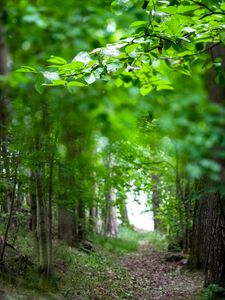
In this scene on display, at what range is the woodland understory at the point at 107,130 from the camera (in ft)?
8.06

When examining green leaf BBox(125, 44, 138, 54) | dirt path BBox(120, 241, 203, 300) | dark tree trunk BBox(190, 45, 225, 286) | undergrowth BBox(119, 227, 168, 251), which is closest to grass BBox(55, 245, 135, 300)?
dirt path BBox(120, 241, 203, 300)

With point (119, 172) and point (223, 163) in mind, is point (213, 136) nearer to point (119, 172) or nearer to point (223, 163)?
point (223, 163)

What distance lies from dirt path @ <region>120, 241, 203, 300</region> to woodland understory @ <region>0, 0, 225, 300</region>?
4 centimetres

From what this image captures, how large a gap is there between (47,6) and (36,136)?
326 centimetres

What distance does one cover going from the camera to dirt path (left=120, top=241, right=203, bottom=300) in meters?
7.43

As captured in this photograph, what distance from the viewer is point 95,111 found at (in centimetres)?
227

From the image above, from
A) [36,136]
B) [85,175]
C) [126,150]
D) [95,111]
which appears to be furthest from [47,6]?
[126,150]

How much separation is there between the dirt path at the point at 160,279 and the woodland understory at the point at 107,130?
0.04 m

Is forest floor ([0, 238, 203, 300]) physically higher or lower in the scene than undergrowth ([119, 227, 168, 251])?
lower

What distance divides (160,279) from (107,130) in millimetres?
7556

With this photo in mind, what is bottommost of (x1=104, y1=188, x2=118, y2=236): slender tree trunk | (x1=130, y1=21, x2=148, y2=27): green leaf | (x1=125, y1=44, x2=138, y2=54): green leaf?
(x1=104, y1=188, x2=118, y2=236): slender tree trunk

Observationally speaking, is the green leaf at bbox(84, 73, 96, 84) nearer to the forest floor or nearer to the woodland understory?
the woodland understory

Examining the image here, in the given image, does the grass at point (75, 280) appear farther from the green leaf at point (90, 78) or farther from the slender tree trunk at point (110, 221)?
the slender tree trunk at point (110, 221)

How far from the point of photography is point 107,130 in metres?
2.24
